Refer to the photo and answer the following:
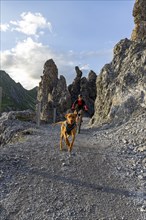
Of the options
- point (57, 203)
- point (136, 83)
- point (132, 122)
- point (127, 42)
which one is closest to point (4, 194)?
point (57, 203)

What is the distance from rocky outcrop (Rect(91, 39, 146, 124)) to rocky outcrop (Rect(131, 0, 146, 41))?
802 centimetres

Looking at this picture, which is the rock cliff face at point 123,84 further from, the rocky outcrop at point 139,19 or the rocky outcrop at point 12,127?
the rocky outcrop at point 139,19

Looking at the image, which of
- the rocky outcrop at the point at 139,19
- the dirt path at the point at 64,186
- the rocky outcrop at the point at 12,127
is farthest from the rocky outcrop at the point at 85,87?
the dirt path at the point at 64,186

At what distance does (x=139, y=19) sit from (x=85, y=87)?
3161cm

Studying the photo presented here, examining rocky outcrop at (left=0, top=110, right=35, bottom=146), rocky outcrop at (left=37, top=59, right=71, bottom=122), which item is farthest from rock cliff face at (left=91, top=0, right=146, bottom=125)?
rocky outcrop at (left=37, top=59, right=71, bottom=122)

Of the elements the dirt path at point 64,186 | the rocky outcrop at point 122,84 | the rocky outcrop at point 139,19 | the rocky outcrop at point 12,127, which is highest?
the rocky outcrop at point 139,19

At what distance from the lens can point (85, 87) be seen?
68.3 m

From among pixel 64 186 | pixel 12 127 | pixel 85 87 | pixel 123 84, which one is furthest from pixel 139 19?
pixel 64 186

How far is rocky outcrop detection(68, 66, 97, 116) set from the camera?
67875mm

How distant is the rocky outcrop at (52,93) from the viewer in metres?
59.6

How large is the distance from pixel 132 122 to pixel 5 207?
12.2 meters

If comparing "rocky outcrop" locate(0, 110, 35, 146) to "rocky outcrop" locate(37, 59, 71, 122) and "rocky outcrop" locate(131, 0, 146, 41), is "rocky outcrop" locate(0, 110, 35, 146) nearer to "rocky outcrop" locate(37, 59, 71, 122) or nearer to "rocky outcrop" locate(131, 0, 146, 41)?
"rocky outcrop" locate(131, 0, 146, 41)

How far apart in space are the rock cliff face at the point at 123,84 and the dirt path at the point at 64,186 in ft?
30.0

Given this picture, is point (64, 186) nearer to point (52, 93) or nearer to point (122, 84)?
point (122, 84)
